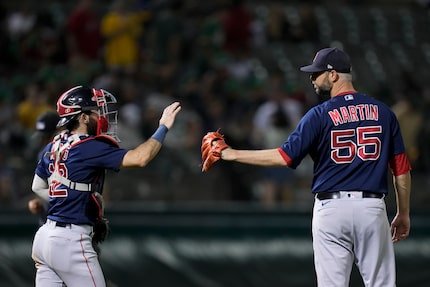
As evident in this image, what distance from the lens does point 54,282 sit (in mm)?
6102

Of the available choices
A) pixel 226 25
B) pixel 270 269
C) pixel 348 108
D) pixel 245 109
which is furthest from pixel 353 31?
pixel 348 108

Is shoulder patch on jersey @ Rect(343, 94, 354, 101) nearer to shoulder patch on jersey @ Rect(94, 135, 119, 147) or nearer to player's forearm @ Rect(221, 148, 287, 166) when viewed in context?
player's forearm @ Rect(221, 148, 287, 166)

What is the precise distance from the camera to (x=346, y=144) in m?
6.21

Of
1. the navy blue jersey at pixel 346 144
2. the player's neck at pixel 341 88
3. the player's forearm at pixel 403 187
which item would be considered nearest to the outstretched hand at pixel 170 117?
the navy blue jersey at pixel 346 144

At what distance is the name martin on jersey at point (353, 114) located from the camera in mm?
6203

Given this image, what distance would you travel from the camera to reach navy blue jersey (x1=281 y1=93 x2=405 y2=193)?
6188mm

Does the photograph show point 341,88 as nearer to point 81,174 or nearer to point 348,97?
point 348,97

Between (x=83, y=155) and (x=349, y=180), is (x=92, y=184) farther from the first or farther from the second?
(x=349, y=180)

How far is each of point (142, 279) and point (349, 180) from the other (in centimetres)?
403

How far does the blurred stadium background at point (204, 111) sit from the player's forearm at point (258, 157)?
12.0 ft

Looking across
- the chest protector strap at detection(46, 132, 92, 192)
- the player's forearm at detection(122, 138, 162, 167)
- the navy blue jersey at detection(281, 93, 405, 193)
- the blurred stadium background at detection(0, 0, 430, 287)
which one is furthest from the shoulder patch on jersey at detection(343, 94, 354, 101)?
the blurred stadium background at detection(0, 0, 430, 287)

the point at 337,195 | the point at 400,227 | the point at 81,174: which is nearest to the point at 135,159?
the point at 81,174

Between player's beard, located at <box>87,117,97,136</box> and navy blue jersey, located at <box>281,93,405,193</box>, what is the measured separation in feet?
4.13

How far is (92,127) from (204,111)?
22.2 ft
